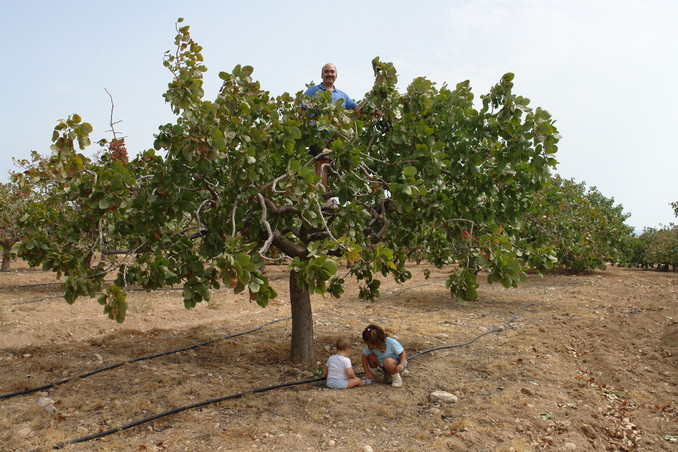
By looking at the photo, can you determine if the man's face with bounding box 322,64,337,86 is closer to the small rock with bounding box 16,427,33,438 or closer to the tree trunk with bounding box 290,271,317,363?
the tree trunk with bounding box 290,271,317,363

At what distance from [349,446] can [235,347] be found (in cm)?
390

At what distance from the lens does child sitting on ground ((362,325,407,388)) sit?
5746 mm

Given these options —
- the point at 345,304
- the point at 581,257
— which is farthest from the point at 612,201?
the point at 345,304

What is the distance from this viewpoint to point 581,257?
59.0 feet

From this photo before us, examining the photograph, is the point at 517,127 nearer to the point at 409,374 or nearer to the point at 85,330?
the point at 409,374

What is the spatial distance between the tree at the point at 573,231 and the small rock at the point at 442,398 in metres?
9.44

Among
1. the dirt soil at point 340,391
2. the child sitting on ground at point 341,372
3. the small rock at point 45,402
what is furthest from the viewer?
the child sitting on ground at point 341,372

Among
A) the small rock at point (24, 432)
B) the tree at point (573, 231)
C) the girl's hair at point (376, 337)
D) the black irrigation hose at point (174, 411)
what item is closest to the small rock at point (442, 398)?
the girl's hair at point (376, 337)

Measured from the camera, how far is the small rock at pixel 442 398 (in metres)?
5.27

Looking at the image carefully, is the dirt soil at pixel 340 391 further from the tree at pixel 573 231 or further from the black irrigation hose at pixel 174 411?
the tree at pixel 573 231

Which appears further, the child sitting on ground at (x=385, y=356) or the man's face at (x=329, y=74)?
the man's face at (x=329, y=74)

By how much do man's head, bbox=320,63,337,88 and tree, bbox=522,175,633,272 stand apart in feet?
29.8

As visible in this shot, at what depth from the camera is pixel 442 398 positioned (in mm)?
5301

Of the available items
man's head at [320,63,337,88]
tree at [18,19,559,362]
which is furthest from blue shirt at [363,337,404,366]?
man's head at [320,63,337,88]
